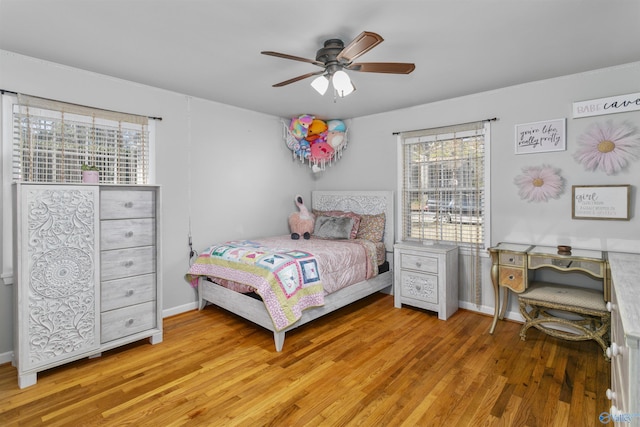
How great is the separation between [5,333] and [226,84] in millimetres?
2773

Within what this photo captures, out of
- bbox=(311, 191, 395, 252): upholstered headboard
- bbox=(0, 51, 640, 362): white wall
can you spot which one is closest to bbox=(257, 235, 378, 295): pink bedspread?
bbox=(311, 191, 395, 252): upholstered headboard

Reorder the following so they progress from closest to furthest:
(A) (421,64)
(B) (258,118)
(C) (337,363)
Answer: (C) (337,363) < (A) (421,64) < (B) (258,118)

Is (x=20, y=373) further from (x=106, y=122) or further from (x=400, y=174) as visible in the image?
(x=400, y=174)

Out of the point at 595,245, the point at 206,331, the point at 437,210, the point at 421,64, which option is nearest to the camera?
the point at 421,64

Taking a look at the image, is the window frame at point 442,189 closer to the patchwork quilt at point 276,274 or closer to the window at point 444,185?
the window at point 444,185

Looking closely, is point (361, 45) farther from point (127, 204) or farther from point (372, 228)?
point (372, 228)

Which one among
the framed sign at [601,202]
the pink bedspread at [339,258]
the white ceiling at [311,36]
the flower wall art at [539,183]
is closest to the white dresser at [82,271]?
the white ceiling at [311,36]

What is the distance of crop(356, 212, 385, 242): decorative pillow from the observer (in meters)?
4.16

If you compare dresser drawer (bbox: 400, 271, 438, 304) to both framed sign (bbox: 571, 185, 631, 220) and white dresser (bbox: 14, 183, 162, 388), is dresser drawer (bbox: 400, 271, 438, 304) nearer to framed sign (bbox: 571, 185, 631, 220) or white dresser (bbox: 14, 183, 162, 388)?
framed sign (bbox: 571, 185, 631, 220)

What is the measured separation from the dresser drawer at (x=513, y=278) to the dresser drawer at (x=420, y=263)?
0.65 metres

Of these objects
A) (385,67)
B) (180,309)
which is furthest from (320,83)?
(180,309)

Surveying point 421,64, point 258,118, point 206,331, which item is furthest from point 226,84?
point 206,331

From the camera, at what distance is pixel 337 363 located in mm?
2564

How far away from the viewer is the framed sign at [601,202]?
280 cm
